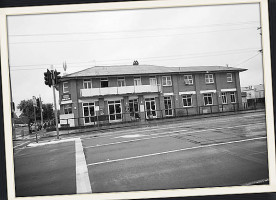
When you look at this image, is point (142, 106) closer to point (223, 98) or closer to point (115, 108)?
point (115, 108)

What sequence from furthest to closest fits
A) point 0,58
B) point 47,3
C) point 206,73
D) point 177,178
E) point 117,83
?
1. point 206,73
2. point 117,83
3. point 177,178
4. point 0,58
5. point 47,3

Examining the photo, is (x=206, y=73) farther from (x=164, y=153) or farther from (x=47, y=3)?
(x=47, y=3)

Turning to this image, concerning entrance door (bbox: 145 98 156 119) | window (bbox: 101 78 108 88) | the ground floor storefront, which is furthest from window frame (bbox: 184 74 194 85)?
window (bbox: 101 78 108 88)

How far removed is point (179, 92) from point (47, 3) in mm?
23191

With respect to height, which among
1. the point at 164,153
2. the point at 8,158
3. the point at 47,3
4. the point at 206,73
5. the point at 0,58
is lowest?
the point at 164,153

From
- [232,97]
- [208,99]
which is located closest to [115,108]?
[208,99]

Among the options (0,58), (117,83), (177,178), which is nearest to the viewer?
(0,58)

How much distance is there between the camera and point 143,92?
23.7 m

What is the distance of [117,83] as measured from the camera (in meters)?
23.9

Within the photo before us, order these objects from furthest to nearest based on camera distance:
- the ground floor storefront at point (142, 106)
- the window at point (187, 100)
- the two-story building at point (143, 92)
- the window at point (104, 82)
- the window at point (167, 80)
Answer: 1. the window at point (187, 100)
2. the window at point (167, 80)
3. the window at point (104, 82)
4. the two-story building at point (143, 92)
5. the ground floor storefront at point (142, 106)

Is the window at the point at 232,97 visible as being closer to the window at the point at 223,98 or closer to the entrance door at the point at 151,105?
the window at the point at 223,98

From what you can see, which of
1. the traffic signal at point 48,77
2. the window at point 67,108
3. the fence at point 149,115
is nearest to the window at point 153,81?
the fence at point 149,115

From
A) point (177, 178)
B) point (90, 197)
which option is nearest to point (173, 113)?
point (177, 178)

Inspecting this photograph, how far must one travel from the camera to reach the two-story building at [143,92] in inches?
883
